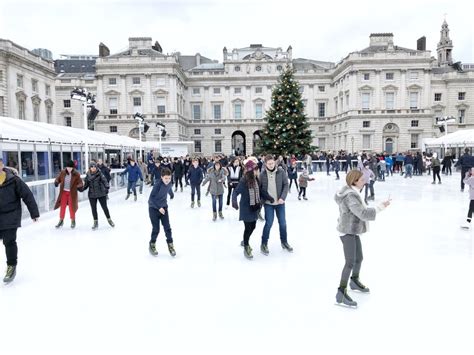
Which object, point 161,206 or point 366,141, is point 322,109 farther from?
point 161,206

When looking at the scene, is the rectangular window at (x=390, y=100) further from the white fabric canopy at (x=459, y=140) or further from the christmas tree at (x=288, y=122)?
the christmas tree at (x=288, y=122)

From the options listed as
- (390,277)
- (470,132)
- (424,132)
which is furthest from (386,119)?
(390,277)

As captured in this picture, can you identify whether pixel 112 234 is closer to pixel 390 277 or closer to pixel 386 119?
pixel 390 277

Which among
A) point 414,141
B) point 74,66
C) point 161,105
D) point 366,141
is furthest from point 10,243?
point 74,66

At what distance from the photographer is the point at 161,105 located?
49.5 m

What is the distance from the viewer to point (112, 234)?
25.1 ft

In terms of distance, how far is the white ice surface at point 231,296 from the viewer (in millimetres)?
3270

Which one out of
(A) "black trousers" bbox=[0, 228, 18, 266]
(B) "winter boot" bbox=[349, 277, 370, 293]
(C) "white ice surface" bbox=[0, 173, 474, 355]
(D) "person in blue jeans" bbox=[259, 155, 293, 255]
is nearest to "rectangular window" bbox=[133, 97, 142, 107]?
(C) "white ice surface" bbox=[0, 173, 474, 355]

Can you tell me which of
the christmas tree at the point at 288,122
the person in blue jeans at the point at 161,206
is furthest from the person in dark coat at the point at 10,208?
the christmas tree at the point at 288,122

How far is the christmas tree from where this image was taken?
3077cm

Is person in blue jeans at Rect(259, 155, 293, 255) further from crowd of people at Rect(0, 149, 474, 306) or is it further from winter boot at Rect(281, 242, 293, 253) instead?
A: winter boot at Rect(281, 242, 293, 253)

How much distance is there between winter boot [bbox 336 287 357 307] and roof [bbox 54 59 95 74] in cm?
6840

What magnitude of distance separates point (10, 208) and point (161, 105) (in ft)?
152

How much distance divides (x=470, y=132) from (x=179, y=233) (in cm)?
2545
